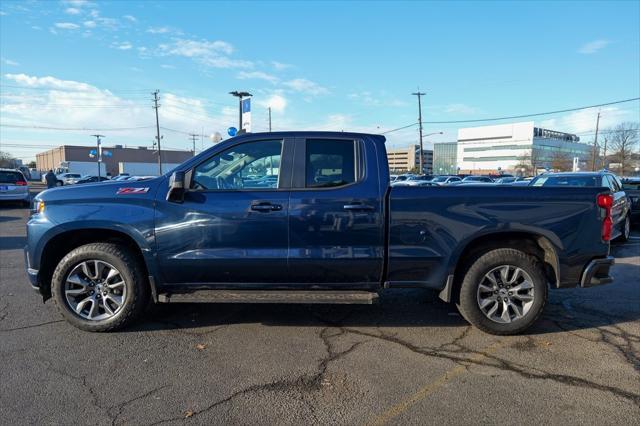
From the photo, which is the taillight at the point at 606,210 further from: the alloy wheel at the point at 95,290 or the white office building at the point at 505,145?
the white office building at the point at 505,145

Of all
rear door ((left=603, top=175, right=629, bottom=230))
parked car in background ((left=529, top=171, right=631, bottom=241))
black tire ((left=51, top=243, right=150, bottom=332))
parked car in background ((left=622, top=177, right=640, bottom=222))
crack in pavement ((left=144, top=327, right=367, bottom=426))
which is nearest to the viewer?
crack in pavement ((left=144, top=327, right=367, bottom=426))

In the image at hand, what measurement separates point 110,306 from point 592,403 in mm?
4151

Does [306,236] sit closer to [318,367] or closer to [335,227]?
[335,227]

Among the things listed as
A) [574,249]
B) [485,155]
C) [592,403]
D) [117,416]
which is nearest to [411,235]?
[574,249]

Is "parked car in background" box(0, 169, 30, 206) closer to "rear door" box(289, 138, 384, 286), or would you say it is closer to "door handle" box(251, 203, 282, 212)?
"door handle" box(251, 203, 282, 212)

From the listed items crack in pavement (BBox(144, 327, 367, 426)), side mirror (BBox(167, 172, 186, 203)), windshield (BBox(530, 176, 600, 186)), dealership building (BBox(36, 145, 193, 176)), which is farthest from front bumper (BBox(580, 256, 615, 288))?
dealership building (BBox(36, 145, 193, 176))

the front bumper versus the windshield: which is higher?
the windshield

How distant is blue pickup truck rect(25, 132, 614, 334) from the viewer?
4074 mm

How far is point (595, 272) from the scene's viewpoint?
418 centimetres

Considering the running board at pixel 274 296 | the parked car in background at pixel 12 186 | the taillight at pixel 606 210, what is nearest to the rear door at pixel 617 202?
the taillight at pixel 606 210

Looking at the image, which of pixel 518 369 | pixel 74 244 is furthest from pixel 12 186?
pixel 518 369

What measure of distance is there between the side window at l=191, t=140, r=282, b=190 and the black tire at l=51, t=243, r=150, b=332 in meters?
0.97

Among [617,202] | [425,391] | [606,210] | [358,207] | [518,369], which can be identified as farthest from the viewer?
[617,202]

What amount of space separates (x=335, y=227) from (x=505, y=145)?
133m
